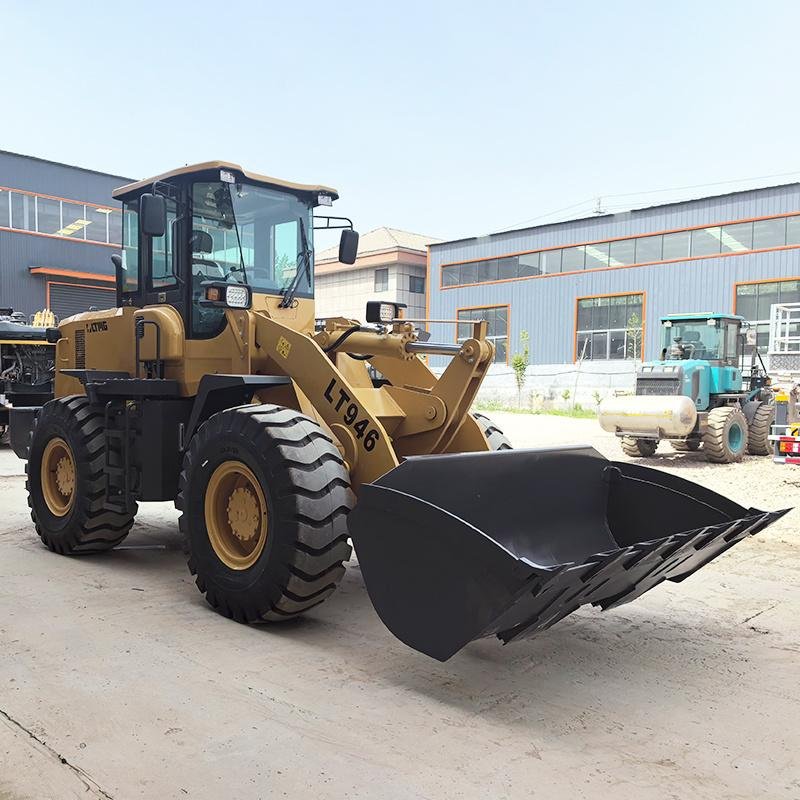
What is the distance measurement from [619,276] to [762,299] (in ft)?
18.2

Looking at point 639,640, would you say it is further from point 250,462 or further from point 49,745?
point 49,745

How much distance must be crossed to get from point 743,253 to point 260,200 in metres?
25.9

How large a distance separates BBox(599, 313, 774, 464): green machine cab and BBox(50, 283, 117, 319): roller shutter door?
18.3 m

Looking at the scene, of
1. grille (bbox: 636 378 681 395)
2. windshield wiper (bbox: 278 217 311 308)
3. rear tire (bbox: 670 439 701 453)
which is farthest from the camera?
rear tire (bbox: 670 439 701 453)

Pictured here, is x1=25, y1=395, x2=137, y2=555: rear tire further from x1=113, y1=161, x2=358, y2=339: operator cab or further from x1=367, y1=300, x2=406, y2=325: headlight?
x1=367, y1=300, x2=406, y2=325: headlight

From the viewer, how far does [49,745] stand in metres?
3.07

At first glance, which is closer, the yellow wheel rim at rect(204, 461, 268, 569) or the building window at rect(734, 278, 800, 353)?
the yellow wheel rim at rect(204, 461, 268, 569)

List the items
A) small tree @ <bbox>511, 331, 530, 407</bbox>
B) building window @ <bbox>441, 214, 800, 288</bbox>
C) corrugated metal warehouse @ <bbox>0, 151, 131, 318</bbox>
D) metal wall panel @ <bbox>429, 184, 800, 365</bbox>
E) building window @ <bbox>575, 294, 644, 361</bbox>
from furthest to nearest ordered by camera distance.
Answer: small tree @ <bbox>511, 331, 530, 407</bbox> < building window @ <bbox>575, 294, 644, 361</bbox> < metal wall panel @ <bbox>429, 184, 800, 365</bbox> < building window @ <bbox>441, 214, 800, 288</bbox> < corrugated metal warehouse @ <bbox>0, 151, 131, 318</bbox>

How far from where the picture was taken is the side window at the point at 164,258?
5.84 metres

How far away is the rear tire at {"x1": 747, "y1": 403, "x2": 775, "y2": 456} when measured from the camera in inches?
567

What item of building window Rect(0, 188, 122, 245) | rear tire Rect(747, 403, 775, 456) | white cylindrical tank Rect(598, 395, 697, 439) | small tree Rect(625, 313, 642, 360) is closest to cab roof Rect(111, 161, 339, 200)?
white cylindrical tank Rect(598, 395, 697, 439)

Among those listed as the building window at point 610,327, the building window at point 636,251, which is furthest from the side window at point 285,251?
the building window at point 610,327

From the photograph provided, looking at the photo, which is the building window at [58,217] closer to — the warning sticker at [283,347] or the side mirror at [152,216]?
the side mirror at [152,216]

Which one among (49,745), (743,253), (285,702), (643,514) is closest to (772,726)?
(643,514)
